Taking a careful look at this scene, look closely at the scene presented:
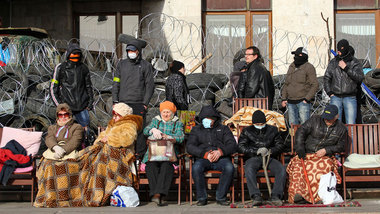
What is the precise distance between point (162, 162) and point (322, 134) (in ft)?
7.22

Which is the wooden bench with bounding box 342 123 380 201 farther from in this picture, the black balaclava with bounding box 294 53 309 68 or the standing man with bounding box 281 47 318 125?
the black balaclava with bounding box 294 53 309 68

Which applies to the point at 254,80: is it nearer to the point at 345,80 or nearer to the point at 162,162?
the point at 345,80

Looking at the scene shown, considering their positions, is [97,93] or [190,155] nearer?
[190,155]

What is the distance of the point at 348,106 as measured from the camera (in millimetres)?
11164

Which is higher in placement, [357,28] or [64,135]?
[357,28]

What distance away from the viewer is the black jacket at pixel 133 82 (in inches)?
432

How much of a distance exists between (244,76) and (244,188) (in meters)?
2.12

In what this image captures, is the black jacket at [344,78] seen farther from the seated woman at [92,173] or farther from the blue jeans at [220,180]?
the seated woman at [92,173]

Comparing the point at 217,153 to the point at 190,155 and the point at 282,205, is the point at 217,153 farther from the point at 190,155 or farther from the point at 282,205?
the point at 282,205

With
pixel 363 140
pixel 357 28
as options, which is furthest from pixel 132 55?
pixel 357 28

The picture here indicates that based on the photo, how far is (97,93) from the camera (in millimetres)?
13680

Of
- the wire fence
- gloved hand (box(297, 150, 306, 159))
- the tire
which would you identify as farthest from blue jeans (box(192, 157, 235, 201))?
the tire

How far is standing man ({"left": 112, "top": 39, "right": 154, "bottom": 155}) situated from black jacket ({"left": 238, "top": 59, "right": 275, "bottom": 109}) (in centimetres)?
160

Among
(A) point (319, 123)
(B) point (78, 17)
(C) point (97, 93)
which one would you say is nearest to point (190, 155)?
(A) point (319, 123)
